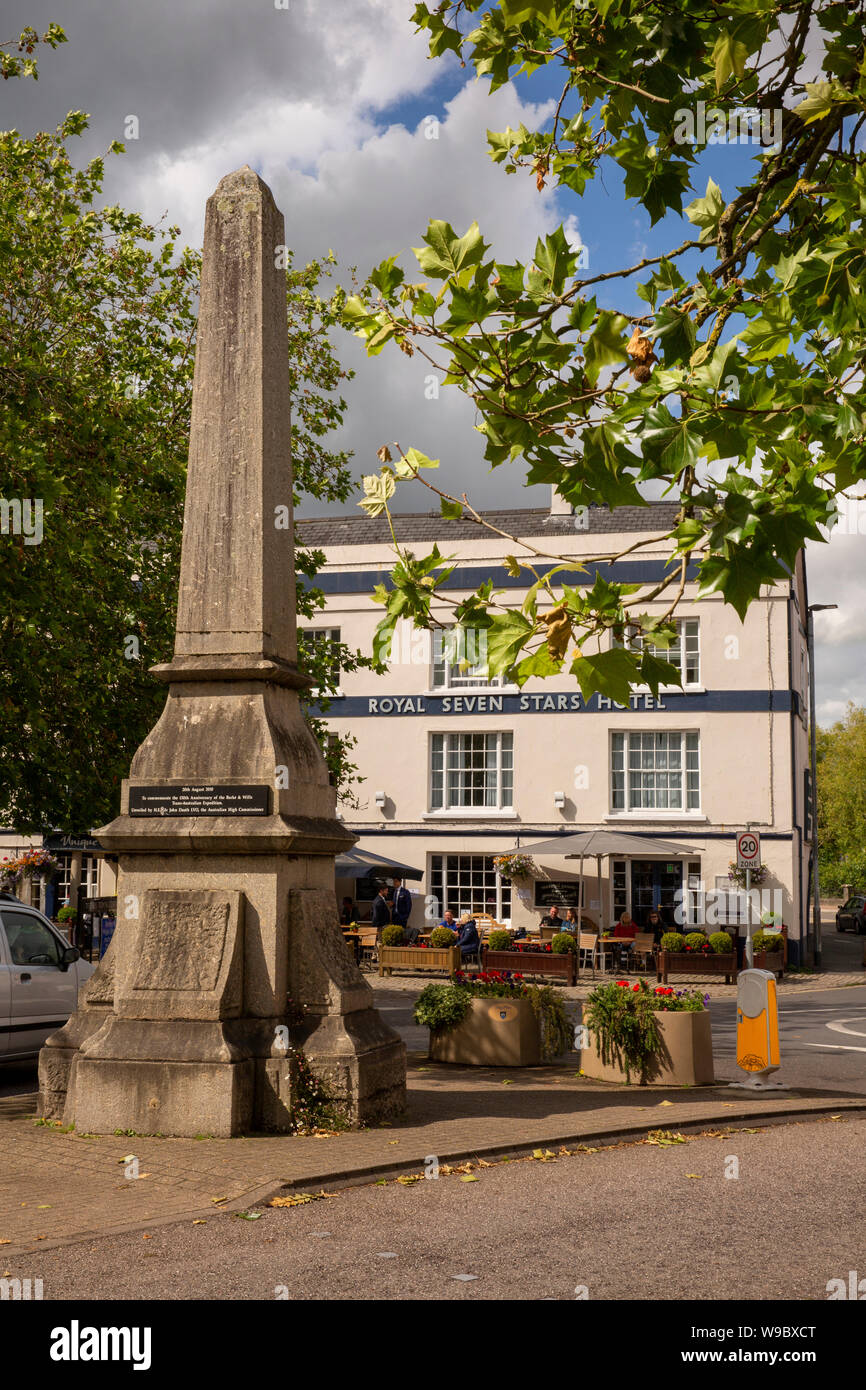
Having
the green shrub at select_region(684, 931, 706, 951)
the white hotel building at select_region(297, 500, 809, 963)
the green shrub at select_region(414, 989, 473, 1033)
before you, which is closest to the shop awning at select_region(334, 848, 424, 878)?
the white hotel building at select_region(297, 500, 809, 963)

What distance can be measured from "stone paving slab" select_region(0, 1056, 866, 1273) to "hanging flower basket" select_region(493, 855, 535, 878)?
1856 cm

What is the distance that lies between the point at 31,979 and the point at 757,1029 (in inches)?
262

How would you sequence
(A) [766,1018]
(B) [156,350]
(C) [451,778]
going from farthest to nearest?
(C) [451,778] → (B) [156,350] → (A) [766,1018]

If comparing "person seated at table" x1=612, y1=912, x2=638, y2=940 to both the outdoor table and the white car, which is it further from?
the white car

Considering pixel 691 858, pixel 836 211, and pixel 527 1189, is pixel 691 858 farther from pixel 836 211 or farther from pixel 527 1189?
pixel 836 211

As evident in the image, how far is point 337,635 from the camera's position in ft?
110

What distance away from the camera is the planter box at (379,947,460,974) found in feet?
83.4

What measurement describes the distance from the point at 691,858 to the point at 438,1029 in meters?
17.9

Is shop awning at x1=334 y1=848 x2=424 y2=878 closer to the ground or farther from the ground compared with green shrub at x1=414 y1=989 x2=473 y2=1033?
farther from the ground

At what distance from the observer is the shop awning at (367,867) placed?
28734 millimetres

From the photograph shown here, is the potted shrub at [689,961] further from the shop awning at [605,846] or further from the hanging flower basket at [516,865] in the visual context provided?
the hanging flower basket at [516,865]

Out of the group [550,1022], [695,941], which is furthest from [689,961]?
[550,1022]

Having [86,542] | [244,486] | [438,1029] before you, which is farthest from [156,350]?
[438,1029]

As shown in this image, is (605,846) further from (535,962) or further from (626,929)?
(535,962)
